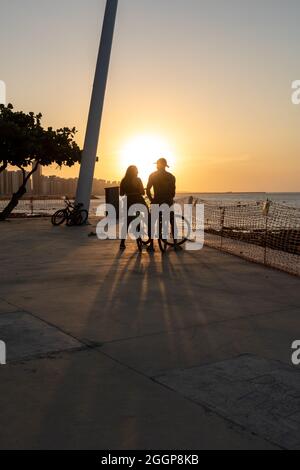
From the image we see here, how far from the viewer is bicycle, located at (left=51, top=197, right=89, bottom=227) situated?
63.4 feet

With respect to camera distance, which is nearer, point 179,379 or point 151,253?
point 179,379

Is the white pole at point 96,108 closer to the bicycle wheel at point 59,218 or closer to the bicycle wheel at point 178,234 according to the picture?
the bicycle wheel at point 59,218

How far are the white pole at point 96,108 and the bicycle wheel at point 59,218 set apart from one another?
2.87ft

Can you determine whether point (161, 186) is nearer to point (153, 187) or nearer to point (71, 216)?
point (153, 187)

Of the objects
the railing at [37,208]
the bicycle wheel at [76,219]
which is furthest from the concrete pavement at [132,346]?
the railing at [37,208]

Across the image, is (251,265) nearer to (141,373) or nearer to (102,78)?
(141,373)

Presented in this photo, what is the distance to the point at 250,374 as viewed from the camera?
13.5 feet

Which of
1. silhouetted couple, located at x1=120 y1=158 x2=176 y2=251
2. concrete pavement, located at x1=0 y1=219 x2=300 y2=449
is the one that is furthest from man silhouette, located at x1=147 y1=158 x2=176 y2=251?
concrete pavement, located at x1=0 y1=219 x2=300 y2=449

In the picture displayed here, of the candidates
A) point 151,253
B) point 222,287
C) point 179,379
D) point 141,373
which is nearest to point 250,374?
point 179,379

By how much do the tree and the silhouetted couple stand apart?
10.1 metres

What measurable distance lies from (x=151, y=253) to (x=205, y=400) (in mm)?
8002

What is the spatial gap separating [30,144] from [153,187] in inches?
417

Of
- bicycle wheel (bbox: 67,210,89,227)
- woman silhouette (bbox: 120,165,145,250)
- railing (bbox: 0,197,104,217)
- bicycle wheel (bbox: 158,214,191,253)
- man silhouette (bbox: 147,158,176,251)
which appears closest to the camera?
man silhouette (bbox: 147,158,176,251)

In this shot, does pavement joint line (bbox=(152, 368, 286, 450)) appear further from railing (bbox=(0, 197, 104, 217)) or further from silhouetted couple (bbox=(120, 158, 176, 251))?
railing (bbox=(0, 197, 104, 217))
